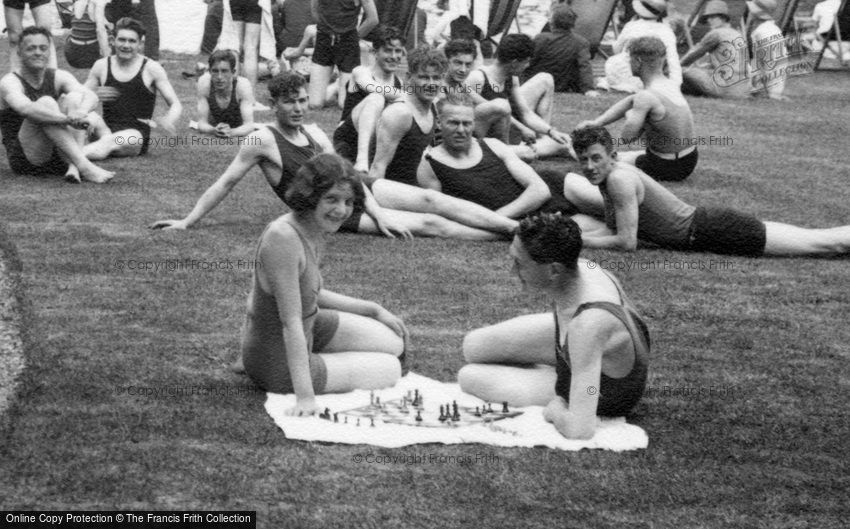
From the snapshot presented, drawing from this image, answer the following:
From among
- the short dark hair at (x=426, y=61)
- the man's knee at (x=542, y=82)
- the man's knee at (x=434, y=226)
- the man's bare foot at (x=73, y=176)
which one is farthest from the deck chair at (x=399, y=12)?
the man's knee at (x=434, y=226)

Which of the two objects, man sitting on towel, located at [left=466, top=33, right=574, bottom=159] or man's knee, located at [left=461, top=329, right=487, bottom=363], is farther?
man sitting on towel, located at [left=466, top=33, right=574, bottom=159]

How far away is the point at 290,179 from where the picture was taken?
30.9 feet

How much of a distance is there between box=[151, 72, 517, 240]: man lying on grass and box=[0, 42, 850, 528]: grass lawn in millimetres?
184

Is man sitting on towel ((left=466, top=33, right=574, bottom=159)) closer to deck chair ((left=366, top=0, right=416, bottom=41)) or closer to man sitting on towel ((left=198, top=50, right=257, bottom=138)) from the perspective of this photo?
man sitting on towel ((left=198, top=50, right=257, bottom=138))

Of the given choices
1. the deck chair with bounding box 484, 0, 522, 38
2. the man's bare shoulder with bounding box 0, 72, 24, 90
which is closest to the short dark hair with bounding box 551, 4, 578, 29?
the deck chair with bounding box 484, 0, 522, 38

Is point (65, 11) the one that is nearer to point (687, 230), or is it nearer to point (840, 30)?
point (840, 30)

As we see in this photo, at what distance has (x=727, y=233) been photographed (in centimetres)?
930

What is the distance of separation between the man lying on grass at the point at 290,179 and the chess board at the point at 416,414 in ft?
11.1

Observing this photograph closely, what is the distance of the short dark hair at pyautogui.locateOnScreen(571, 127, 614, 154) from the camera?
28.4 feet

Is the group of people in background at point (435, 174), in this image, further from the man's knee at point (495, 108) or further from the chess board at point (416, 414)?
the chess board at point (416, 414)

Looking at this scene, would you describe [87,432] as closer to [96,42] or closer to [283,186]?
[283,186]

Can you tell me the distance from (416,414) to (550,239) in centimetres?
104

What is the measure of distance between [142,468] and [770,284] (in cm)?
488

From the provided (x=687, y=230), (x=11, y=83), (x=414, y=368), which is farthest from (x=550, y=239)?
(x=11, y=83)
